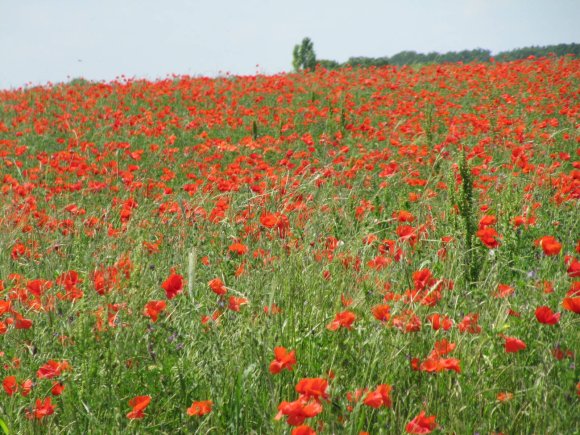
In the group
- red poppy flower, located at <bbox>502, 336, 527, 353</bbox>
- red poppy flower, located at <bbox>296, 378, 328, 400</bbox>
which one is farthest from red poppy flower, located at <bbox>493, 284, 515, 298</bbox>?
red poppy flower, located at <bbox>296, 378, 328, 400</bbox>

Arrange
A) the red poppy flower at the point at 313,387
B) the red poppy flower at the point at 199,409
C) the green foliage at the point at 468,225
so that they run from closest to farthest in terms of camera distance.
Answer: the red poppy flower at the point at 313,387, the red poppy flower at the point at 199,409, the green foliage at the point at 468,225

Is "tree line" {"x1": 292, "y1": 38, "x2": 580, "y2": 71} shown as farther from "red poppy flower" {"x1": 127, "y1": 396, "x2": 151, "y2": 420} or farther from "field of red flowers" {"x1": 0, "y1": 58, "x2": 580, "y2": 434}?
"red poppy flower" {"x1": 127, "y1": 396, "x2": 151, "y2": 420}

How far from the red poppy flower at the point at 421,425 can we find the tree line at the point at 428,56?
15.0 m

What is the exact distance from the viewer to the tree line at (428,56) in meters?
20.4

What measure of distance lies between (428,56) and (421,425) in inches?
1248

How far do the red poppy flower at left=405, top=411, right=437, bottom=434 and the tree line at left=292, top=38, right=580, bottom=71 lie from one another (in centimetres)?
1498

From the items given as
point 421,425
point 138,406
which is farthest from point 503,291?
point 138,406

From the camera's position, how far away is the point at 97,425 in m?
2.08

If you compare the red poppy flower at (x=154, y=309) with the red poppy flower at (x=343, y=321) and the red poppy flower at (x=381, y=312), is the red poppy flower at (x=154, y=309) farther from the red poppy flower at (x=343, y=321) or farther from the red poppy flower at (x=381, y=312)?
the red poppy flower at (x=381, y=312)

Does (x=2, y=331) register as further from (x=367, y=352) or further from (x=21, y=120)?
(x=21, y=120)

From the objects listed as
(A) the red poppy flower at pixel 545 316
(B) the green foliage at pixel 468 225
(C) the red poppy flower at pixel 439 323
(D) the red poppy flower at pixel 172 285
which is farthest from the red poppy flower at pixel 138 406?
(B) the green foliage at pixel 468 225

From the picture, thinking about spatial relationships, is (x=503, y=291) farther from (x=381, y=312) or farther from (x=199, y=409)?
(x=199, y=409)

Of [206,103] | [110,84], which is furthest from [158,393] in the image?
[110,84]

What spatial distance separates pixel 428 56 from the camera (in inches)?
1247
